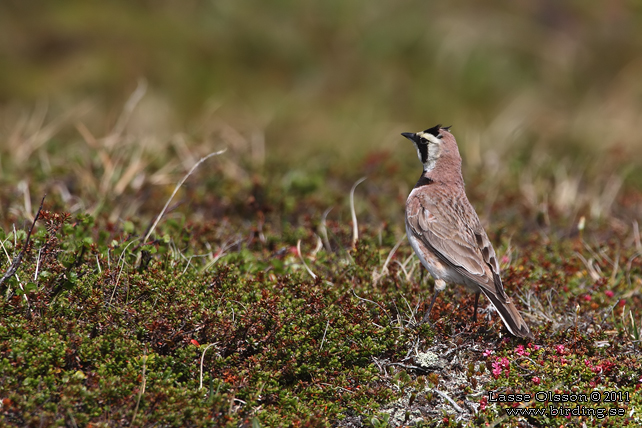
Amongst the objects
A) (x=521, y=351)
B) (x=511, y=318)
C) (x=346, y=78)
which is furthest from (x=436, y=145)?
(x=346, y=78)

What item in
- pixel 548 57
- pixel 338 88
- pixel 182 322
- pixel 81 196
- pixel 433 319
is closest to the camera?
pixel 182 322

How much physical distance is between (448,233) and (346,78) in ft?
29.1

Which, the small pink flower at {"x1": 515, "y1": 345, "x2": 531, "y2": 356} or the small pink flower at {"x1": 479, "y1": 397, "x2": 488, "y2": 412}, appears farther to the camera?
the small pink flower at {"x1": 515, "y1": 345, "x2": 531, "y2": 356}

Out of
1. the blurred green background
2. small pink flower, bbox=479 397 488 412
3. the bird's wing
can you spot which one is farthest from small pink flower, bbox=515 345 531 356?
the blurred green background

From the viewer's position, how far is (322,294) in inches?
213

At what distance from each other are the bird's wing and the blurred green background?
11.5 ft

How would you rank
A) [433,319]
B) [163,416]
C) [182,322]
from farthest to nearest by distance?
[433,319] → [182,322] → [163,416]

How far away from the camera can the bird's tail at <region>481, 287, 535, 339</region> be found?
5.02 meters

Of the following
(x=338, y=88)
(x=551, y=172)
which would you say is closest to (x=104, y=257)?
(x=551, y=172)

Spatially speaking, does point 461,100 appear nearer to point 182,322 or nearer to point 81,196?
point 81,196

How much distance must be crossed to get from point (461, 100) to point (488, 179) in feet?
16.7

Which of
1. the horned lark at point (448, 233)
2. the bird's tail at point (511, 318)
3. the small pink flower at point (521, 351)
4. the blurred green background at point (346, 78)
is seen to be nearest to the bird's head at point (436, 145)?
the horned lark at point (448, 233)

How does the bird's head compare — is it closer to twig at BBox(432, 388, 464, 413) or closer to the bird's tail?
the bird's tail

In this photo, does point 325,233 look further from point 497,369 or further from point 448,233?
point 497,369
